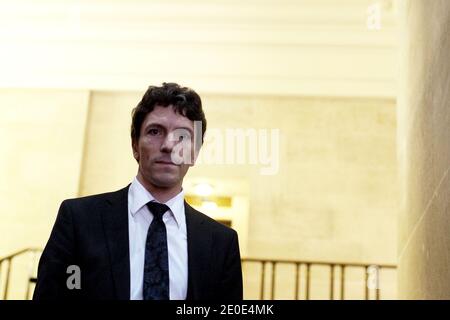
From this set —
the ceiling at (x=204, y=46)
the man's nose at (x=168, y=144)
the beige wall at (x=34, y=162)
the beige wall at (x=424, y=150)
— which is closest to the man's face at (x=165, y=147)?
the man's nose at (x=168, y=144)

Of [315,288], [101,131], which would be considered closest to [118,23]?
[101,131]

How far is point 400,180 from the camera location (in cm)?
658

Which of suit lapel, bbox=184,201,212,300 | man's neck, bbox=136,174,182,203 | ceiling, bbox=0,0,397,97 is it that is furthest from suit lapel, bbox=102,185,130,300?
ceiling, bbox=0,0,397,97

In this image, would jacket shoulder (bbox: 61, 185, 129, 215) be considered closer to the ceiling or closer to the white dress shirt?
the white dress shirt

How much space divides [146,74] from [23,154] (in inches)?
96.3

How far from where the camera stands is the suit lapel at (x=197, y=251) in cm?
266

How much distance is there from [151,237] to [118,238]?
0.40ft

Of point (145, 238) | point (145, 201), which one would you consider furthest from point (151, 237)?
point (145, 201)

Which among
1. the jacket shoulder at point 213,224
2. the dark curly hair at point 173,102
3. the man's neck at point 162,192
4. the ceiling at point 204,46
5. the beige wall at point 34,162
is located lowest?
the jacket shoulder at point 213,224

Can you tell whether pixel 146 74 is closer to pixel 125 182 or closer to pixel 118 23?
pixel 118 23

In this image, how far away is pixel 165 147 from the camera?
2729 mm

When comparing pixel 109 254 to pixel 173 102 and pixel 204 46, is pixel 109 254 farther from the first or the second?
pixel 204 46

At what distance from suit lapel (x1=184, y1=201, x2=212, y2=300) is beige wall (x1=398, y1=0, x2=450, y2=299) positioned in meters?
1.48

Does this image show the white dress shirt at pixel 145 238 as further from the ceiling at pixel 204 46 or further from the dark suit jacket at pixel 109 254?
the ceiling at pixel 204 46
